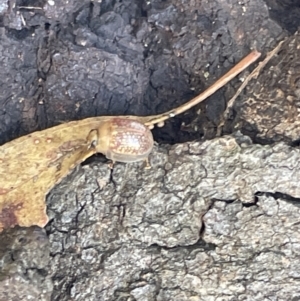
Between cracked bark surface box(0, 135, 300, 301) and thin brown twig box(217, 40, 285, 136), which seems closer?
cracked bark surface box(0, 135, 300, 301)

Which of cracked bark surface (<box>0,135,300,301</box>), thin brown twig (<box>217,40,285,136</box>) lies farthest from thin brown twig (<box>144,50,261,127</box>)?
cracked bark surface (<box>0,135,300,301</box>)

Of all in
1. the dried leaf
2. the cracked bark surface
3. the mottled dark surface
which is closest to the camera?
the cracked bark surface

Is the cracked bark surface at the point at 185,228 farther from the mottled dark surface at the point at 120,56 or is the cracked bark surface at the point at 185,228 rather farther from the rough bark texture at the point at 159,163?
the mottled dark surface at the point at 120,56

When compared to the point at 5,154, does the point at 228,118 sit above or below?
above

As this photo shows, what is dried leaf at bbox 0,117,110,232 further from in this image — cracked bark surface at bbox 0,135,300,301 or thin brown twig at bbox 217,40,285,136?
thin brown twig at bbox 217,40,285,136

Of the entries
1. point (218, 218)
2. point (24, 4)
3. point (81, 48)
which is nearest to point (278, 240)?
point (218, 218)

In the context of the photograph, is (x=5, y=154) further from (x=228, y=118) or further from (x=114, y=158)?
(x=228, y=118)

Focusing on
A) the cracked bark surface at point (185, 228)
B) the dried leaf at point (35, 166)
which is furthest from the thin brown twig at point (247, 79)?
the dried leaf at point (35, 166)
